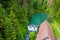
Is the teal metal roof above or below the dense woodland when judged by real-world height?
below

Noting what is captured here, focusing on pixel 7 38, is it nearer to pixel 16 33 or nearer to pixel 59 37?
pixel 16 33

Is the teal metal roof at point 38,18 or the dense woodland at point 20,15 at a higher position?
the dense woodland at point 20,15

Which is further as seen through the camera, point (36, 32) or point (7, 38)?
point (36, 32)

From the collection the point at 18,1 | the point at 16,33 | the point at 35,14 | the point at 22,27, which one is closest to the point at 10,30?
the point at 16,33

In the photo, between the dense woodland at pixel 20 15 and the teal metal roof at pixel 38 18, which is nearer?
the dense woodland at pixel 20 15

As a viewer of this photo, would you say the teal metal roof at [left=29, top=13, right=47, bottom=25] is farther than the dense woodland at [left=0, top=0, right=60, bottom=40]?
Yes
